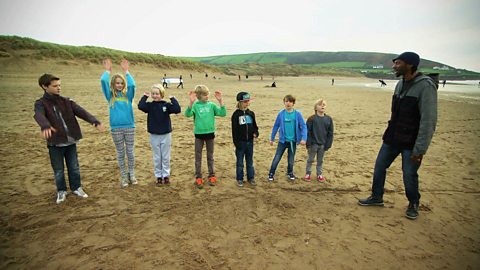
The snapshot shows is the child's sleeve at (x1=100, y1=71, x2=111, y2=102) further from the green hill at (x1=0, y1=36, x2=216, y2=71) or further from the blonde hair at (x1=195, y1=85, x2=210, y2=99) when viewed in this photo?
the green hill at (x1=0, y1=36, x2=216, y2=71)

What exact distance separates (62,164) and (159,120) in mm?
1868

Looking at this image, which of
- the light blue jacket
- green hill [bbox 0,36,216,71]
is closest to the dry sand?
the light blue jacket

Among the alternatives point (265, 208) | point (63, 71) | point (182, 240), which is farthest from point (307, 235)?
point (63, 71)

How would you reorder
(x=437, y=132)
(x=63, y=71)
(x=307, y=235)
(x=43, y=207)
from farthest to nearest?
(x=63, y=71) → (x=437, y=132) → (x=43, y=207) → (x=307, y=235)

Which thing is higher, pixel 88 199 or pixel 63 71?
pixel 63 71

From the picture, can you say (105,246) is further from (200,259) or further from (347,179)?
(347,179)

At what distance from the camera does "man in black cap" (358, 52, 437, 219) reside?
3.62 metres

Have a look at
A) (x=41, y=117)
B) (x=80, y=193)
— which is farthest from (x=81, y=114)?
(x=80, y=193)

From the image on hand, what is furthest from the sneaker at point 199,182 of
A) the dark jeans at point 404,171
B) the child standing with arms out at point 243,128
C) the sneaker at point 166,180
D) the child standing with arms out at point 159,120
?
the dark jeans at point 404,171

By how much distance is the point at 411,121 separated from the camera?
386cm

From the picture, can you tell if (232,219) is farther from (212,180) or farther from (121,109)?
(121,109)

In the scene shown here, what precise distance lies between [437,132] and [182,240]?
11602 mm

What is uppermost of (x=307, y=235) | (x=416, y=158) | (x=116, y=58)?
(x=116, y=58)

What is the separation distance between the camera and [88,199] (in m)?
4.68
